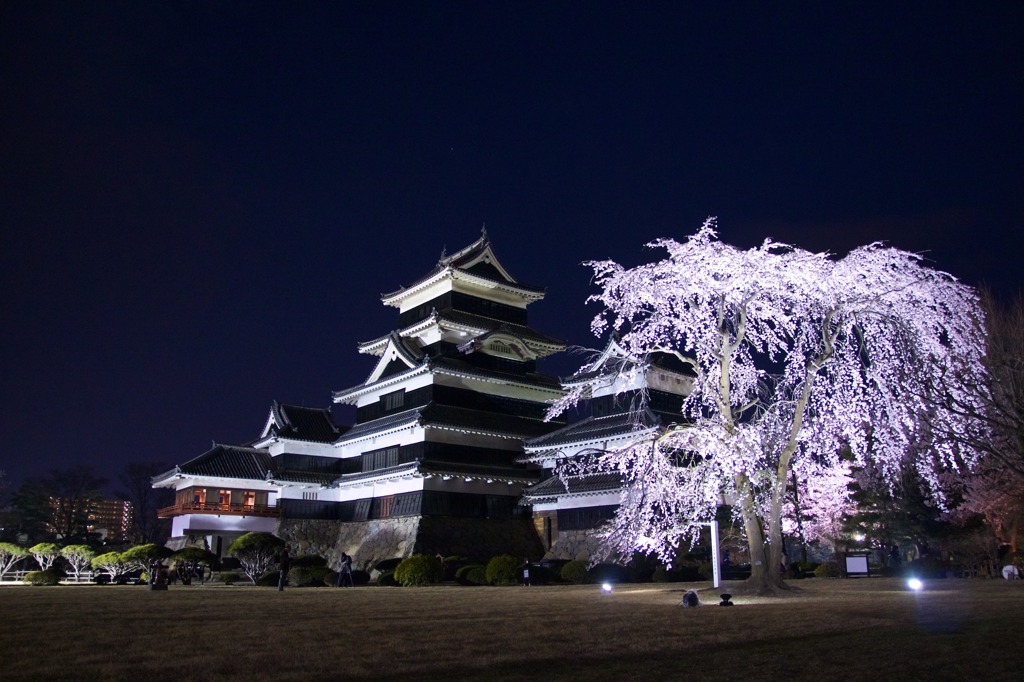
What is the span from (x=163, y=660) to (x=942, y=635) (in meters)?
11.2

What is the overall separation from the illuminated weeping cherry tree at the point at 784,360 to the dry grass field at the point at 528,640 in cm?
352

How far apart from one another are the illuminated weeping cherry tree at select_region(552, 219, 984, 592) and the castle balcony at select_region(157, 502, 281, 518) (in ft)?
95.9

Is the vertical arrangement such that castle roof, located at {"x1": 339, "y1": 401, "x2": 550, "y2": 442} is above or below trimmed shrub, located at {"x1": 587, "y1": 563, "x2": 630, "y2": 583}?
above

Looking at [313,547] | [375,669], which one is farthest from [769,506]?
[313,547]

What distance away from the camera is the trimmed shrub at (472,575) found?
33.4 meters

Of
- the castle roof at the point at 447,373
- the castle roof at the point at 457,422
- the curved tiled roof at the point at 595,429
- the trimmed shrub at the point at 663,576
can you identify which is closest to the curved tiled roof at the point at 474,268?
the castle roof at the point at 447,373

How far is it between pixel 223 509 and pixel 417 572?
61.8 ft

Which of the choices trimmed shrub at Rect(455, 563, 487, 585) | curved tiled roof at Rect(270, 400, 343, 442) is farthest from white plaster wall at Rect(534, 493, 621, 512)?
curved tiled roof at Rect(270, 400, 343, 442)

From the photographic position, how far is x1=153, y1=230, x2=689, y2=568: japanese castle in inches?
1590

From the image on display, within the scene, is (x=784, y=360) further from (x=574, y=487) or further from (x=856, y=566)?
(x=574, y=487)

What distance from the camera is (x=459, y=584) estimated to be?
111ft

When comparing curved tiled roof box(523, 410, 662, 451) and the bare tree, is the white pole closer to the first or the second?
curved tiled roof box(523, 410, 662, 451)

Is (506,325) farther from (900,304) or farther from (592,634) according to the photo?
(592,634)

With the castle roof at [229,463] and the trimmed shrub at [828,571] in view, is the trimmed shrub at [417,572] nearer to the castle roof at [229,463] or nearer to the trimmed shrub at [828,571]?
the trimmed shrub at [828,571]
